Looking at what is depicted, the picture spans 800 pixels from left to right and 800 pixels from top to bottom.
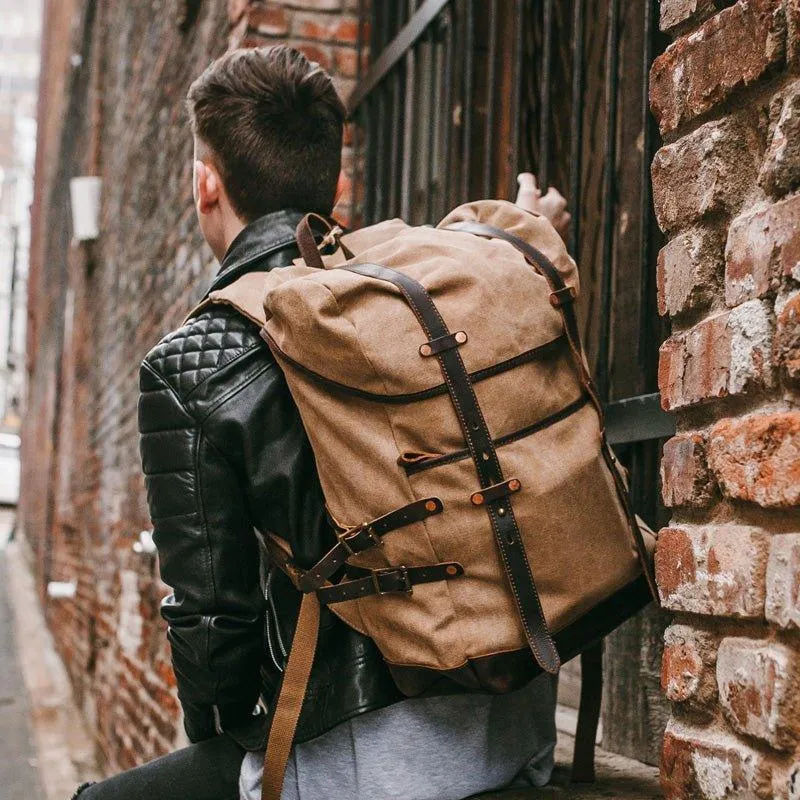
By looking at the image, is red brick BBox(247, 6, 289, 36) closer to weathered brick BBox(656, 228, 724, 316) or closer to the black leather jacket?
the black leather jacket

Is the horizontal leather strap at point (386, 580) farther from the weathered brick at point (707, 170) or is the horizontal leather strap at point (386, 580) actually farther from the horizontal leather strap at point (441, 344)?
the weathered brick at point (707, 170)

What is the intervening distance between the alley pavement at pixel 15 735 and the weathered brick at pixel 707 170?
4.87 meters

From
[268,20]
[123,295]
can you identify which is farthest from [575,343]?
[123,295]

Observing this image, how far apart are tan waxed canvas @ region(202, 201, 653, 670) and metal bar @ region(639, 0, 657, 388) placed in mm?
449

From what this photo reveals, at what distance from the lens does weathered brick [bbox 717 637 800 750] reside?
3.17ft

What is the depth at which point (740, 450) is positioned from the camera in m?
1.06

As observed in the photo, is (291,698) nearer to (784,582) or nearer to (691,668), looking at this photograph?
(691,668)

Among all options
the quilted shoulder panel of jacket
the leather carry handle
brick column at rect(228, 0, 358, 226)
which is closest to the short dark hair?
the leather carry handle

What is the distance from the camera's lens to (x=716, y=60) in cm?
113

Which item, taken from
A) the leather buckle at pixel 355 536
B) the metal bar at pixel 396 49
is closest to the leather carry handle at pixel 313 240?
the leather buckle at pixel 355 536

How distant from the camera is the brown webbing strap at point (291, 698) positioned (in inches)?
55.4

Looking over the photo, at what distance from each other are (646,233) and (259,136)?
649 millimetres

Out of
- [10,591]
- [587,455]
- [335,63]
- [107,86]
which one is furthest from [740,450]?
[10,591]

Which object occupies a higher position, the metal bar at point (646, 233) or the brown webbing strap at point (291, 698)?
the metal bar at point (646, 233)
